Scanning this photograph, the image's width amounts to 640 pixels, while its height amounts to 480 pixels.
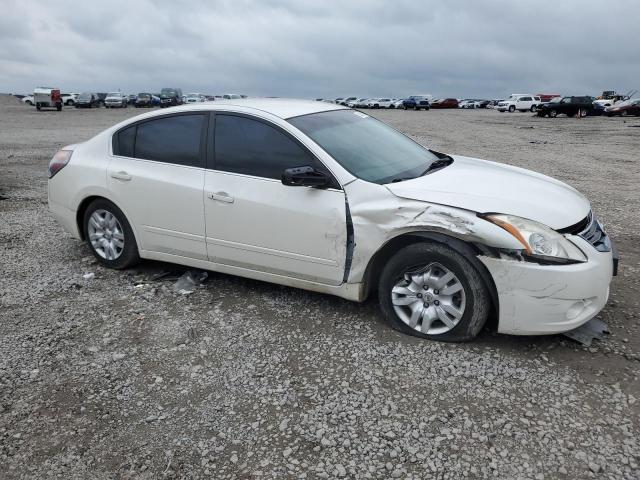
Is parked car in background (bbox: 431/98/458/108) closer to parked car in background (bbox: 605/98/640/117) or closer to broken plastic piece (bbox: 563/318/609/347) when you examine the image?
parked car in background (bbox: 605/98/640/117)

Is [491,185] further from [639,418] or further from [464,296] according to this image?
[639,418]

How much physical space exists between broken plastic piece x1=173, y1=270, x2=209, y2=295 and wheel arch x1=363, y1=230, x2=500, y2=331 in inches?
67.4

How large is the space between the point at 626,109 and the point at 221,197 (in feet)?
140

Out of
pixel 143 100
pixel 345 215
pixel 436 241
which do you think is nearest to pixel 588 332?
pixel 436 241

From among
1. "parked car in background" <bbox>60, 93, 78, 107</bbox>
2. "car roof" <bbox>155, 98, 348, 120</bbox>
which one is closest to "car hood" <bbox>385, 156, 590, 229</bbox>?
"car roof" <bbox>155, 98, 348, 120</bbox>

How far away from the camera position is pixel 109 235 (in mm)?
5145

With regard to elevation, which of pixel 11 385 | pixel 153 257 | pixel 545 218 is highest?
pixel 545 218

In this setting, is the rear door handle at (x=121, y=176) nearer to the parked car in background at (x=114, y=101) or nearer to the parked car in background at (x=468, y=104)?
the parked car in background at (x=114, y=101)

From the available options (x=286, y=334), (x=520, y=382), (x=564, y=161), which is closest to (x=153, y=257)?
(x=286, y=334)

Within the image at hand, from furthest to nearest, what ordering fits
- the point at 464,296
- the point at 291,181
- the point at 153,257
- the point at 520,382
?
the point at 153,257 < the point at 291,181 < the point at 464,296 < the point at 520,382

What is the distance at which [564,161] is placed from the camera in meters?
13.6

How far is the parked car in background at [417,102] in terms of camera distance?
59156 millimetres

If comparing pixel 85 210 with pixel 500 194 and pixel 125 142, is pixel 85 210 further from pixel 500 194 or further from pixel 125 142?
pixel 500 194

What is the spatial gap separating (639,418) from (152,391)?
2.80 m
